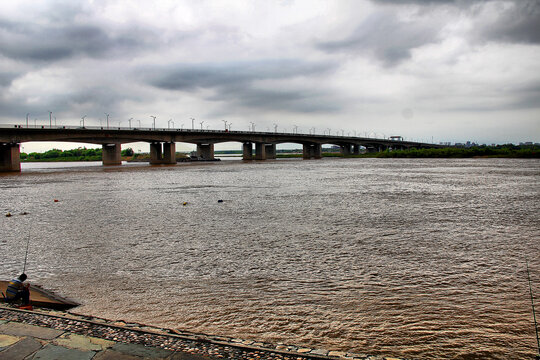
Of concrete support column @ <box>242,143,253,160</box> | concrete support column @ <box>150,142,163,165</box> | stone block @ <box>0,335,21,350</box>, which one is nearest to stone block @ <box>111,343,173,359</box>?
stone block @ <box>0,335,21,350</box>

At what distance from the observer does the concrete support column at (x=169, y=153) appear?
10919cm

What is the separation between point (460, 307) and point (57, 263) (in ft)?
37.9

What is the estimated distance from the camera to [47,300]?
340 inches

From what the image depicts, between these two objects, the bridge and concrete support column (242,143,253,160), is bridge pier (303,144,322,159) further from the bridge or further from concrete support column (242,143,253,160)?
concrete support column (242,143,253,160)

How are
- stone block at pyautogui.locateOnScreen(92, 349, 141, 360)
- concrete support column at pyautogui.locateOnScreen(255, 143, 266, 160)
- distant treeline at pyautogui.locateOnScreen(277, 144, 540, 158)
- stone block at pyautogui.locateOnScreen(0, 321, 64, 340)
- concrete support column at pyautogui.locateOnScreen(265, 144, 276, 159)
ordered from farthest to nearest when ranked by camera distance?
concrete support column at pyautogui.locateOnScreen(265, 144, 276, 159), concrete support column at pyautogui.locateOnScreen(255, 143, 266, 160), distant treeline at pyautogui.locateOnScreen(277, 144, 540, 158), stone block at pyautogui.locateOnScreen(0, 321, 64, 340), stone block at pyautogui.locateOnScreen(92, 349, 141, 360)

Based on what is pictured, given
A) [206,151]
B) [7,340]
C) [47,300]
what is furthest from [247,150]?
[7,340]

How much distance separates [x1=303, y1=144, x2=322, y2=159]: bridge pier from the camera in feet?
531

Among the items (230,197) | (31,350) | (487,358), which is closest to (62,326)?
(31,350)

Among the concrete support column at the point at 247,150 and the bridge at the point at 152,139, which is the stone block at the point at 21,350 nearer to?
the bridge at the point at 152,139

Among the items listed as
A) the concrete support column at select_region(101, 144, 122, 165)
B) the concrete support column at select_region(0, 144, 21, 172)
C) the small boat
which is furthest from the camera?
the concrete support column at select_region(101, 144, 122, 165)

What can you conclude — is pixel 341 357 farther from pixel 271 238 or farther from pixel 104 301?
pixel 271 238

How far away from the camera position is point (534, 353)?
6504 mm

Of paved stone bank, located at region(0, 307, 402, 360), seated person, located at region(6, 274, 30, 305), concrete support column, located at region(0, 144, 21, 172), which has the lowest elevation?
paved stone bank, located at region(0, 307, 402, 360)

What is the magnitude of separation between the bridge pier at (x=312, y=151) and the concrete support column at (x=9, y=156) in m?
106
